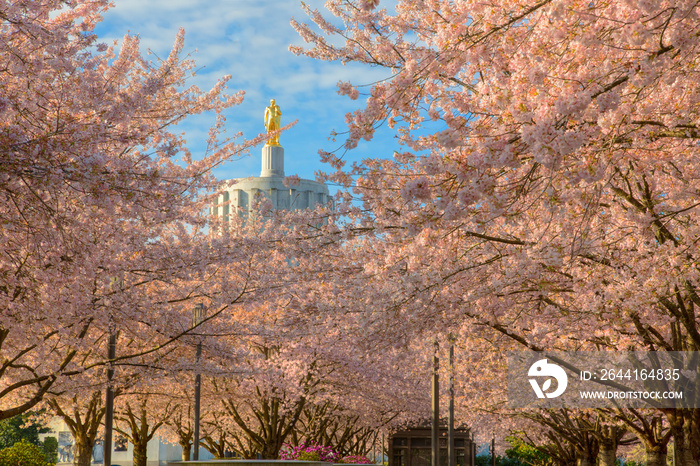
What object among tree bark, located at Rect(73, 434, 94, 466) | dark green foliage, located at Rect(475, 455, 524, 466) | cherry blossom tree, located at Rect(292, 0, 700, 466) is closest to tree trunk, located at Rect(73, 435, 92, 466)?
tree bark, located at Rect(73, 434, 94, 466)

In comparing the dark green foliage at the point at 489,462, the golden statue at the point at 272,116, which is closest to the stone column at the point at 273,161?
the golden statue at the point at 272,116

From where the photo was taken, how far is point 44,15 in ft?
30.6

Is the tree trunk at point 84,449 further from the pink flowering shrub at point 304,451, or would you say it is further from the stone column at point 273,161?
the stone column at point 273,161

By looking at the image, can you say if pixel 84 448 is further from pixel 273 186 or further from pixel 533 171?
pixel 273 186

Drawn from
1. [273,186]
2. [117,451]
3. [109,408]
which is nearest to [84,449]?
[109,408]

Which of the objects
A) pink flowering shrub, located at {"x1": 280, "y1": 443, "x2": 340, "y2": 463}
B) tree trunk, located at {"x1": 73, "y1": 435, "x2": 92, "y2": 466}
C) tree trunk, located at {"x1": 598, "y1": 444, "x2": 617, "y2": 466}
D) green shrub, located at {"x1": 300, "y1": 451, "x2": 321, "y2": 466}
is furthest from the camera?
pink flowering shrub, located at {"x1": 280, "y1": 443, "x2": 340, "y2": 463}

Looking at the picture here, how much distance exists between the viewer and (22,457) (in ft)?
60.3

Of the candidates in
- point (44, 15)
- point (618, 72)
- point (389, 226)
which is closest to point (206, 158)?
point (44, 15)

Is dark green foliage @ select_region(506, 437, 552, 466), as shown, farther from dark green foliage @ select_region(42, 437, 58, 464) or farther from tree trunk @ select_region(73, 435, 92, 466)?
tree trunk @ select_region(73, 435, 92, 466)

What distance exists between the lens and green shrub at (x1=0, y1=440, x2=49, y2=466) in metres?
18.0

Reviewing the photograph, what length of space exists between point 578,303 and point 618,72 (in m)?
6.53

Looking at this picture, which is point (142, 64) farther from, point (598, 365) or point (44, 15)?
point (598, 365)

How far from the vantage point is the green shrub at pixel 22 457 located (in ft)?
59.1

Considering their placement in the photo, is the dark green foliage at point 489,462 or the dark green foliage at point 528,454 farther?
the dark green foliage at point 489,462
